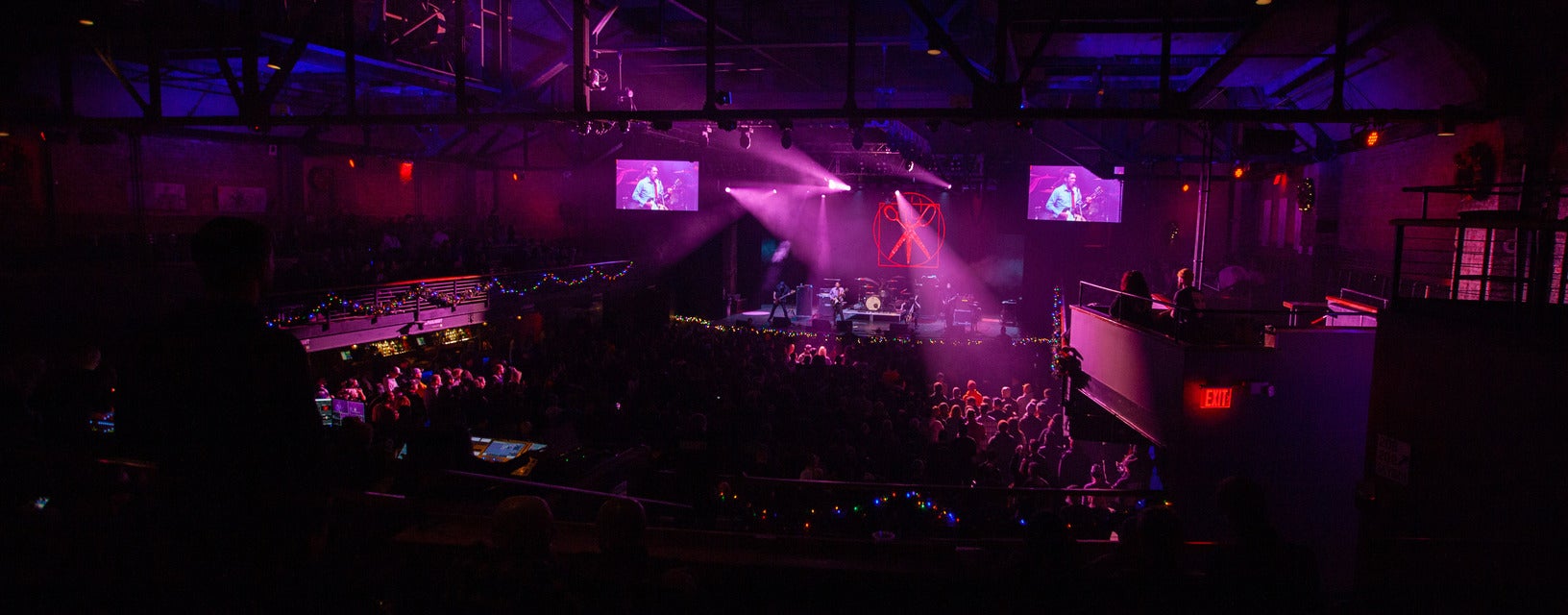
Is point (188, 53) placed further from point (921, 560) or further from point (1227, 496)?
point (1227, 496)

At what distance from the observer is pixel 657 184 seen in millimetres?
19516

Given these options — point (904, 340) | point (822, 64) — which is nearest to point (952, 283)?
point (904, 340)

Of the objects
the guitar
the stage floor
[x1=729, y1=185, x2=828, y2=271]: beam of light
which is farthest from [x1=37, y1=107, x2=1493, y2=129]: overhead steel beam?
[x1=729, y1=185, x2=828, y2=271]: beam of light

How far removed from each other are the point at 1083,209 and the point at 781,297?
7792 millimetres

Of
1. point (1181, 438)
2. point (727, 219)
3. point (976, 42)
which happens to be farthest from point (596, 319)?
point (1181, 438)

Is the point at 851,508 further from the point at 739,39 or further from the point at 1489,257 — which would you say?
the point at 739,39

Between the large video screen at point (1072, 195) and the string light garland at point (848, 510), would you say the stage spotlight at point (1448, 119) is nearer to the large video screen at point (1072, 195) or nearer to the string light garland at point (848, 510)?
the string light garland at point (848, 510)

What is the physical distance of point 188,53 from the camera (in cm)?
1109

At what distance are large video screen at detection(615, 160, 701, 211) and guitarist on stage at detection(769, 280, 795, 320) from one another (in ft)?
10.3

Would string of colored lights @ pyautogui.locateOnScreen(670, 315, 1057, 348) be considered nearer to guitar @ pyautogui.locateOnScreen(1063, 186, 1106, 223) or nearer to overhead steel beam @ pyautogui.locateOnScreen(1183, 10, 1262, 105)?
guitar @ pyautogui.locateOnScreen(1063, 186, 1106, 223)

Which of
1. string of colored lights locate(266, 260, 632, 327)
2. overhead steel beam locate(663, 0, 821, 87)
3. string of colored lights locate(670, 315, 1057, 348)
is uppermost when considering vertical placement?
overhead steel beam locate(663, 0, 821, 87)

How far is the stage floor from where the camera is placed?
58.9 ft

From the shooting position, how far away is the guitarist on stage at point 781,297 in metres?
19.8

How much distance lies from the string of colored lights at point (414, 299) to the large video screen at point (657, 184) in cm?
203
